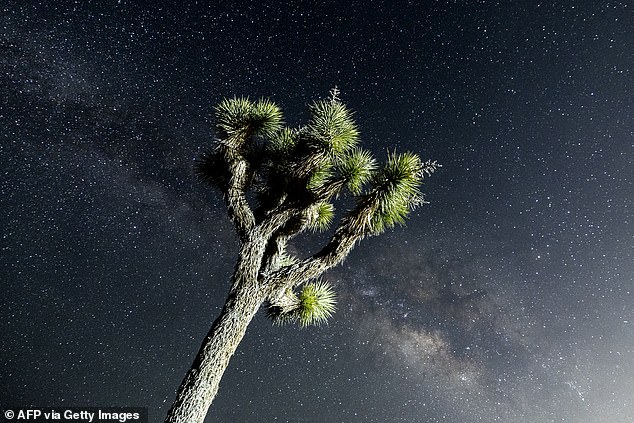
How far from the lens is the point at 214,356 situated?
6.05 meters

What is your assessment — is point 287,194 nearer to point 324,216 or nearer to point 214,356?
point 324,216

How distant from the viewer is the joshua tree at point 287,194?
684cm

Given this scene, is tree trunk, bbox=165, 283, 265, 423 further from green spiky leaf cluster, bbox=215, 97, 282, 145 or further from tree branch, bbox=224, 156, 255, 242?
green spiky leaf cluster, bbox=215, 97, 282, 145

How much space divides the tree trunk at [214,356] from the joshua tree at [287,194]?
0.05 feet

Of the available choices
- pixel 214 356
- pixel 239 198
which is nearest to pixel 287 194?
pixel 239 198

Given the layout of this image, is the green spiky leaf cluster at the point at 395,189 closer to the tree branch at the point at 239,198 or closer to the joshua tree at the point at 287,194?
the joshua tree at the point at 287,194

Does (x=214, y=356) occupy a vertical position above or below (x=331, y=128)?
Result: below

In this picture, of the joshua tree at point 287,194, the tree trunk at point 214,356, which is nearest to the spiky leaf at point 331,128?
the joshua tree at point 287,194

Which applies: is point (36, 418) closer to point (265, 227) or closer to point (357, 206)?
point (265, 227)

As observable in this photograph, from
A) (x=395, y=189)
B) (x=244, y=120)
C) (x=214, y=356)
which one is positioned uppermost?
(x=244, y=120)

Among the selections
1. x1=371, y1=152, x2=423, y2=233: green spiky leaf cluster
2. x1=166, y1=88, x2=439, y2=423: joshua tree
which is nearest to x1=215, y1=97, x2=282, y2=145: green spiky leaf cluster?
x1=166, y1=88, x2=439, y2=423: joshua tree

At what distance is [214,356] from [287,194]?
2751 millimetres

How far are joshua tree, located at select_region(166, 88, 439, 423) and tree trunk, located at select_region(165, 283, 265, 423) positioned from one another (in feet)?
0.05

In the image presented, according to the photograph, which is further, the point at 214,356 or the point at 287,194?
the point at 287,194
